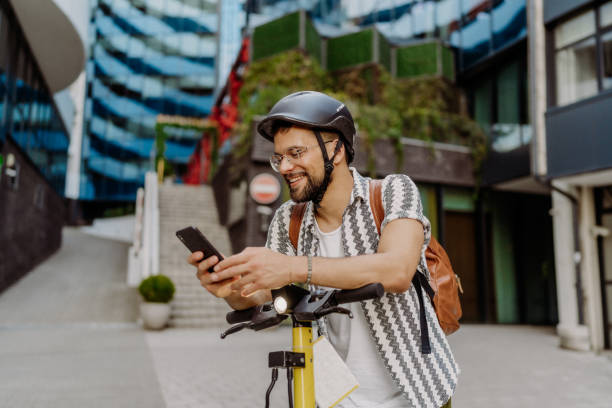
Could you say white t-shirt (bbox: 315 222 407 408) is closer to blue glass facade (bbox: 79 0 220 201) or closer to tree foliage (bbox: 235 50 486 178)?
tree foliage (bbox: 235 50 486 178)

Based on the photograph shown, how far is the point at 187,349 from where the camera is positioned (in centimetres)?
852

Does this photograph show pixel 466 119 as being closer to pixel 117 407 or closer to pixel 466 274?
pixel 466 274

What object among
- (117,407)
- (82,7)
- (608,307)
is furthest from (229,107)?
(117,407)

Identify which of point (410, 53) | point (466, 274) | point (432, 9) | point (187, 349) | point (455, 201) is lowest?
point (187, 349)

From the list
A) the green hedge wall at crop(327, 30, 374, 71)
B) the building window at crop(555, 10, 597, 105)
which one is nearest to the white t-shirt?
the building window at crop(555, 10, 597, 105)

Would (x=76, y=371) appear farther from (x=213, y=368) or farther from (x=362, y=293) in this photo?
(x=362, y=293)

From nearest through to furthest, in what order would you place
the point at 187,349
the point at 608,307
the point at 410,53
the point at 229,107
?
the point at 187,349, the point at 608,307, the point at 410,53, the point at 229,107

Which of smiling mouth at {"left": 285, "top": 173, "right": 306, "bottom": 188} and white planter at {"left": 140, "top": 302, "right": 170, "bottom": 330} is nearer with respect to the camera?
smiling mouth at {"left": 285, "top": 173, "right": 306, "bottom": 188}

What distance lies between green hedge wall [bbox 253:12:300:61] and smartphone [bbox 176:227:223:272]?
15.0m

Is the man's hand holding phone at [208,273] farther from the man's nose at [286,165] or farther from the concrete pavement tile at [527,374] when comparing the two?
the concrete pavement tile at [527,374]

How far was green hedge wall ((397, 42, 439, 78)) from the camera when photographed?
16.5 metres

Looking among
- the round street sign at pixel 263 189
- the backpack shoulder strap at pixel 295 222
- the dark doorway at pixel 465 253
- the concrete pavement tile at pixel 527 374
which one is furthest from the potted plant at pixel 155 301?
the backpack shoulder strap at pixel 295 222

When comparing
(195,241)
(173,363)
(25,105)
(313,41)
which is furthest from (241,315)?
(313,41)

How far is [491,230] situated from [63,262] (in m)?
14.4
